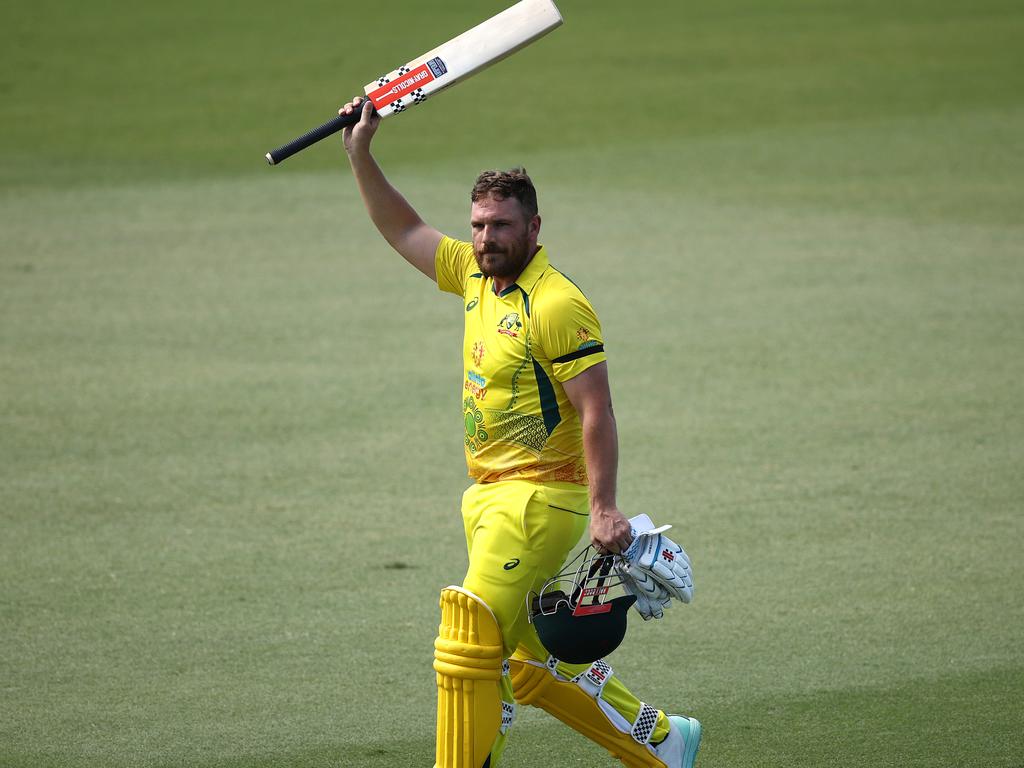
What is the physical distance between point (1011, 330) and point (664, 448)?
139 inches

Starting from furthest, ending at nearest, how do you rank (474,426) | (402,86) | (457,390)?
(457,390) → (402,86) → (474,426)

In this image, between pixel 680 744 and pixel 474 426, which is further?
pixel 680 744

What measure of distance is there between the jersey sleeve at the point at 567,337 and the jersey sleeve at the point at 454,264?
510 millimetres

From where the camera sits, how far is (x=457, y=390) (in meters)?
9.43

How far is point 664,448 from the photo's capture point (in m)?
8.41

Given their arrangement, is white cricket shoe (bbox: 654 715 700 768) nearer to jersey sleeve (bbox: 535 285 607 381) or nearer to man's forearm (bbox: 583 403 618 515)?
man's forearm (bbox: 583 403 618 515)

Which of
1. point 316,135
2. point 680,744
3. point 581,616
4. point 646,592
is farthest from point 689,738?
point 316,135

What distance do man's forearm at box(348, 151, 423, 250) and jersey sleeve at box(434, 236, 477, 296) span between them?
0.14 m

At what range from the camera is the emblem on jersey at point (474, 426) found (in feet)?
15.2

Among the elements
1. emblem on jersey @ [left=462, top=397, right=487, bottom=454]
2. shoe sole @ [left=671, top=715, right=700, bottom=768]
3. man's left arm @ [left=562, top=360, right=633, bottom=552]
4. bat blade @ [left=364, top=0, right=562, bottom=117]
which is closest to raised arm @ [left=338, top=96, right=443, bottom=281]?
bat blade @ [left=364, top=0, right=562, bottom=117]

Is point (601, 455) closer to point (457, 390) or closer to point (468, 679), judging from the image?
point (468, 679)

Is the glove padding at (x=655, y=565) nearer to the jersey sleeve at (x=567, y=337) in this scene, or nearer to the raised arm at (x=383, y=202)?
the jersey sleeve at (x=567, y=337)

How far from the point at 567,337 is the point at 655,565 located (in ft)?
2.55

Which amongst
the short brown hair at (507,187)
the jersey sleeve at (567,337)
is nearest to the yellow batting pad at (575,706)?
the jersey sleeve at (567,337)
